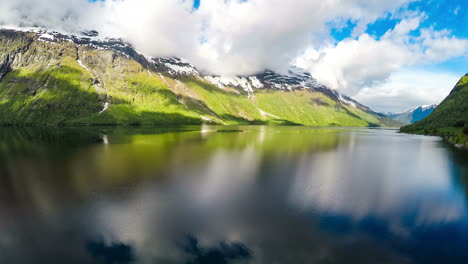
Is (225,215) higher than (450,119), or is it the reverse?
(450,119)

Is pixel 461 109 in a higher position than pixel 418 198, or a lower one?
higher

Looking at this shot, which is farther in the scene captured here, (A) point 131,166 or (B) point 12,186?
(A) point 131,166

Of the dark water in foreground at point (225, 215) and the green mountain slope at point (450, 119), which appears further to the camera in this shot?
the green mountain slope at point (450, 119)

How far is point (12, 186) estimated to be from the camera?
3412 cm

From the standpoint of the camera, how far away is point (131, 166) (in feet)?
152

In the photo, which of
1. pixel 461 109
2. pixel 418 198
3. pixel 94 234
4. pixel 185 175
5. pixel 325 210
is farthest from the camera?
pixel 461 109

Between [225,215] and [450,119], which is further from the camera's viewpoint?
[450,119]

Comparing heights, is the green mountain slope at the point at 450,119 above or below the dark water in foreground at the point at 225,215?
above

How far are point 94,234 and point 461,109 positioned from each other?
212890mm

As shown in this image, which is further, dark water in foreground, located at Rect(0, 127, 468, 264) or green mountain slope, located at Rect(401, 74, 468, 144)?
green mountain slope, located at Rect(401, 74, 468, 144)

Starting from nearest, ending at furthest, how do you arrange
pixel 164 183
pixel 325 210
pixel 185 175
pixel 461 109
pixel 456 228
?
1. pixel 456 228
2. pixel 325 210
3. pixel 164 183
4. pixel 185 175
5. pixel 461 109

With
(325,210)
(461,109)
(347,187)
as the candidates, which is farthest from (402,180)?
(461,109)

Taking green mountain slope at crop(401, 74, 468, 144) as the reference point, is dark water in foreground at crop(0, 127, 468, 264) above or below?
below

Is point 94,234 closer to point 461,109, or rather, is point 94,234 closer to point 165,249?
point 165,249
